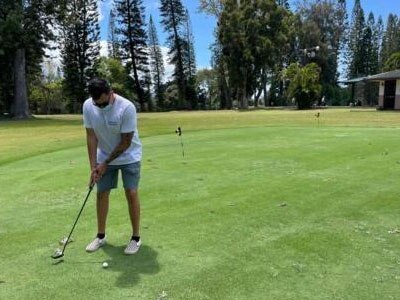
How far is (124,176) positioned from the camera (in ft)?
16.6

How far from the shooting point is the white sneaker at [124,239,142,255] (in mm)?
4887

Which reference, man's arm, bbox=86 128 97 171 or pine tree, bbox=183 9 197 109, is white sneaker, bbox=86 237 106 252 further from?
pine tree, bbox=183 9 197 109

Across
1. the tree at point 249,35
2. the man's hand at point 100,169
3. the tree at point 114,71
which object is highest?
the tree at point 249,35

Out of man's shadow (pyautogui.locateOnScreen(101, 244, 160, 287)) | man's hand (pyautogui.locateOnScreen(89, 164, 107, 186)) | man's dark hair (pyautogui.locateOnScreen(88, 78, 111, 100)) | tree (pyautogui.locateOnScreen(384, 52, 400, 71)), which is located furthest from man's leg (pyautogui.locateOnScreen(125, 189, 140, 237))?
tree (pyautogui.locateOnScreen(384, 52, 400, 71))

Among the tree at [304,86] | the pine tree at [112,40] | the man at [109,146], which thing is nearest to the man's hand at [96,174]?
the man at [109,146]

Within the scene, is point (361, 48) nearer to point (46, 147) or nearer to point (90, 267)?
point (46, 147)

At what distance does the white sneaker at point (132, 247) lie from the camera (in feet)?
16.0

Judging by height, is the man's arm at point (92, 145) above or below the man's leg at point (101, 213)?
above

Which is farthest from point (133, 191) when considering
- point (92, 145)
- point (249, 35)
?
point (249, 35)

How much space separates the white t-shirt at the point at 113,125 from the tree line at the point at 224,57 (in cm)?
3823

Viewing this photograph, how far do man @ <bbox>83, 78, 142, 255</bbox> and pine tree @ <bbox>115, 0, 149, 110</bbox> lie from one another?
64712 mm

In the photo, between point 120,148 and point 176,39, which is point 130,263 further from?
point 176,39

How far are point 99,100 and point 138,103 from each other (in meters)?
66.7

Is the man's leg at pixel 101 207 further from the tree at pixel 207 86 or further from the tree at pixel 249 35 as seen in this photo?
the tree at pixel 207 86
